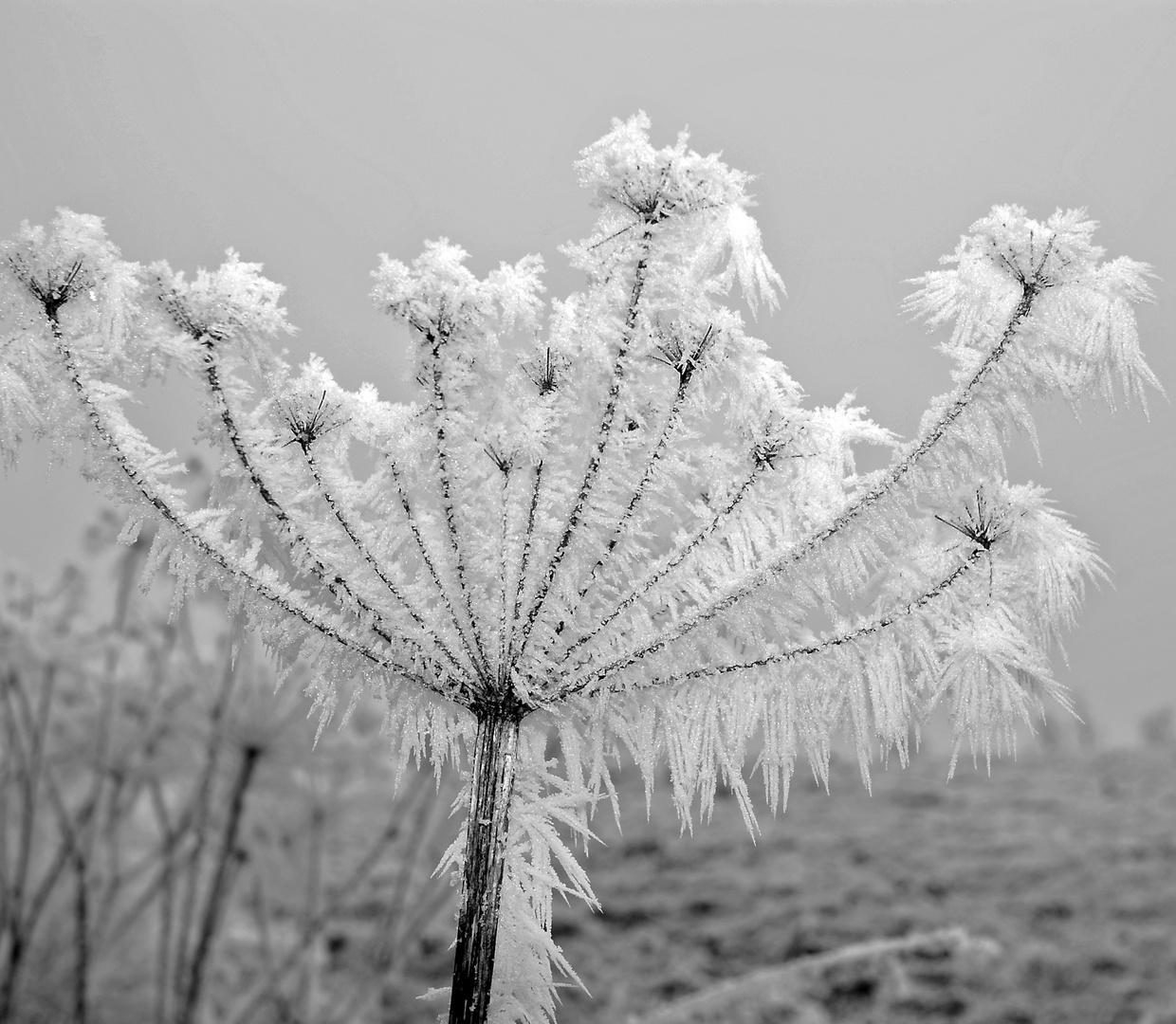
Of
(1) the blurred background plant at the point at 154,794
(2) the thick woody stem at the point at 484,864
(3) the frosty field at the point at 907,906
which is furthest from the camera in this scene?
(3) the frosty field at the point at 907,906

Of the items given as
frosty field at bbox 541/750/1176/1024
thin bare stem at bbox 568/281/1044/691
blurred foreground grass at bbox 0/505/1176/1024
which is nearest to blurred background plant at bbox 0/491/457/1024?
blurred foreground grass at bbox 0/505/1176/1024

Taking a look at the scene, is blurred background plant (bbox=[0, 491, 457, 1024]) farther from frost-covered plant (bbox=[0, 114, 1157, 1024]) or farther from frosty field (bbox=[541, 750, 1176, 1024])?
frosty field (bbox=[541, 750, 1176, 1024])

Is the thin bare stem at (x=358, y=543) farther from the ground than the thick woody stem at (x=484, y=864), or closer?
farther from the ground

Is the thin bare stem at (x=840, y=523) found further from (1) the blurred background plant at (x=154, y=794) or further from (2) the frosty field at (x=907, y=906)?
(2) the frosty field at (x=907, y=906)

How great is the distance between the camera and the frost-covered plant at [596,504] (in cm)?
37

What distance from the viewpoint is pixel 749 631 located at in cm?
39

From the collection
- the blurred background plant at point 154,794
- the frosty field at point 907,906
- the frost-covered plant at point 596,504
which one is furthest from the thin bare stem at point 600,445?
the frosty field at point 907,906

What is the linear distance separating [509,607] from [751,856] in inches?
185

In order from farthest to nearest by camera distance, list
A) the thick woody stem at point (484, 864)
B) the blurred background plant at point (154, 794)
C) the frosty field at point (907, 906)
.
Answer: the frosty field at point (907, 906)
the blurred background plant at point (154, 794)
the thick woody stem at point (484, 864)

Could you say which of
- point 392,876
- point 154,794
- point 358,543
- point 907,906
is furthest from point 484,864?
point 907,906

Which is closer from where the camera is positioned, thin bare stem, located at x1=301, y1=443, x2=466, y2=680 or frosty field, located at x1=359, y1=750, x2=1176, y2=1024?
thin bare stem, located at x1=301, y1=443, x2=466, y2=680

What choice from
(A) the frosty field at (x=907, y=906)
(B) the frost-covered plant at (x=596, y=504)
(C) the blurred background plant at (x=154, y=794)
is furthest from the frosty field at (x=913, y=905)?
(B) the frost-covered plant at (x=596, y=504)

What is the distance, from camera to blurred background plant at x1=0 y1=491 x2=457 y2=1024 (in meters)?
1.71

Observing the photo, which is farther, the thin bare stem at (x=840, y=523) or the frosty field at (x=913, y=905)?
the frosty field at (x=913, y=905)
